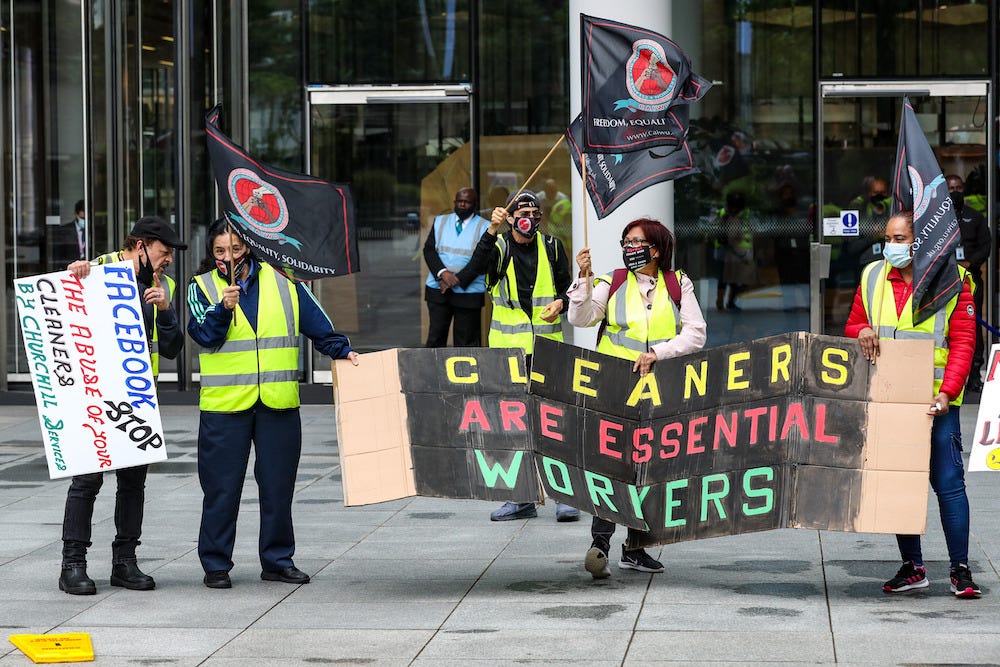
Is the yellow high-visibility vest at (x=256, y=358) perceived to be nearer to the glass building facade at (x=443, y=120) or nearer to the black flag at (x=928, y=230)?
the black flag at (x=928, y=230)

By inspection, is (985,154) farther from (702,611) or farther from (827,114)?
(702,611)

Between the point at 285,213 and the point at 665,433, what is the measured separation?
2.18 metres

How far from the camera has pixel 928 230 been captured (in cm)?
715

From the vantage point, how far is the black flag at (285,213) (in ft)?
24.8

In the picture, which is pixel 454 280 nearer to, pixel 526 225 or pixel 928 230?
pixel 526 225

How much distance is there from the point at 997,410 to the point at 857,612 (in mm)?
1168

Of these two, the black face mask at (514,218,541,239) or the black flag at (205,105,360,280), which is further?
the black face mask at (514,218,541,239)

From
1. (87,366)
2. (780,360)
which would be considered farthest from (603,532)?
(87,366)

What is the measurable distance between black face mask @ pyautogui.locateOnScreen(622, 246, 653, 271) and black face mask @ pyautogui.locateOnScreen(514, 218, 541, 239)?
5.98 ft

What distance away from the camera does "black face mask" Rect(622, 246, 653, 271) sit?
25.1ft

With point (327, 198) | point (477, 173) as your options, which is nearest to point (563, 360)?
point (327, 198)

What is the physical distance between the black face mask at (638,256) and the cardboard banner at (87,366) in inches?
96.9

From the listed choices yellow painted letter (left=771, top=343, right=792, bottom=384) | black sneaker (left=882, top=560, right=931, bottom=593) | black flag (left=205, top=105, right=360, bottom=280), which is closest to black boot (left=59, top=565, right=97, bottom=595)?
black flag (left=205, top=105, right=360, bottom=280)

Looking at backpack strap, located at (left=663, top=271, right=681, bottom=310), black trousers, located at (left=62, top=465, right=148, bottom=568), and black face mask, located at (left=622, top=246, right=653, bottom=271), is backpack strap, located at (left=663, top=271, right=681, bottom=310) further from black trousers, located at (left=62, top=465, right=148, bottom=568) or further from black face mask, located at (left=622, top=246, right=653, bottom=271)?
black trousers, located at (left=62, top=465, right=148, bottom=568)
